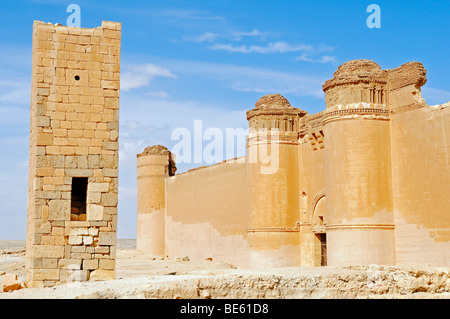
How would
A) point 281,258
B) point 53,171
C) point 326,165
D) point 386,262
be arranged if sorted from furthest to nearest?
point 281,258
point 326,165
point 386,262
point 53,171

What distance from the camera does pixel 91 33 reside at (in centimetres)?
1162

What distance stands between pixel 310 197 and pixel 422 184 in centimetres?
511

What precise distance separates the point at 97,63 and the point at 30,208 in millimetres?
2901

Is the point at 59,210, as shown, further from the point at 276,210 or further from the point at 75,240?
the point at 276,210

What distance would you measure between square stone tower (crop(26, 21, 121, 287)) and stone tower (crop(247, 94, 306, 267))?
10055mm

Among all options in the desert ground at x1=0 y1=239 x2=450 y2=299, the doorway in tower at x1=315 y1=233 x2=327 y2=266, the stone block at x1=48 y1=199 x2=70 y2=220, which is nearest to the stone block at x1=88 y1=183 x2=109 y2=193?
the stone block at x1=48 y1=199 x2=70 y2=220

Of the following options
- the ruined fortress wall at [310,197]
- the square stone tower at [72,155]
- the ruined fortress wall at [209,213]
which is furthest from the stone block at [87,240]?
the ruined fortress wall at [209,213]

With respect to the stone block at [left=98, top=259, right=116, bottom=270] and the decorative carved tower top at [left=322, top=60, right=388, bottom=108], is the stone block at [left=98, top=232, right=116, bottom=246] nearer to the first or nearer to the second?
the stone block at [left=98, top=259, right=116, bottom=270]

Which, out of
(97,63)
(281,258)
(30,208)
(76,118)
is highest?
(97,63)

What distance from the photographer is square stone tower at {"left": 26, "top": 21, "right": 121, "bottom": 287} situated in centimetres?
1094

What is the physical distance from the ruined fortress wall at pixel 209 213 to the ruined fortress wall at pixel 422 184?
8.00 m

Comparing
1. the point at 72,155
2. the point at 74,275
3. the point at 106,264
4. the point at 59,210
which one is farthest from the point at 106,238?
the point at 72,155
